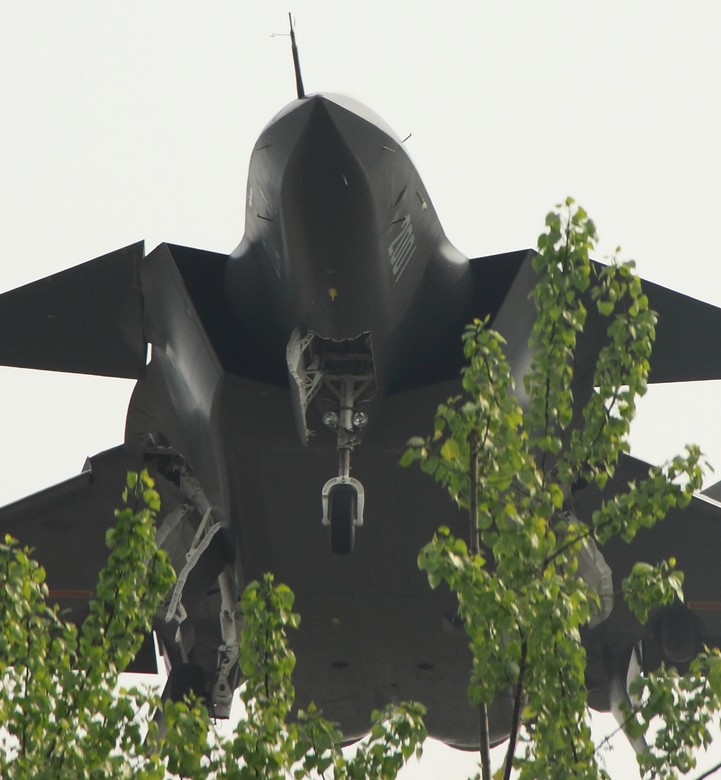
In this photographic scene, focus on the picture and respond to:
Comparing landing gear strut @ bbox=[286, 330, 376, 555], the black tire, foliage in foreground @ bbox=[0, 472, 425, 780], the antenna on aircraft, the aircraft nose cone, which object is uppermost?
the antenna on aircraft

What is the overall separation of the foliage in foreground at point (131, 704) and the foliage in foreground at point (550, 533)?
2.76ft

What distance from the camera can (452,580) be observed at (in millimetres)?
10055

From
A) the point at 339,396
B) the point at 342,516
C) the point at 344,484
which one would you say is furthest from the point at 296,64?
the point at 342,516

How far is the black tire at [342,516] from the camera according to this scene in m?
16.8

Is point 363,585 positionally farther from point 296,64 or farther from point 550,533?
point 550,533

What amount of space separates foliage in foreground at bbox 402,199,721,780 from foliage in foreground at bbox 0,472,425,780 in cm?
84

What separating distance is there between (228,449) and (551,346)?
685cm

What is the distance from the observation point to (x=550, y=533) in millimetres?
10648

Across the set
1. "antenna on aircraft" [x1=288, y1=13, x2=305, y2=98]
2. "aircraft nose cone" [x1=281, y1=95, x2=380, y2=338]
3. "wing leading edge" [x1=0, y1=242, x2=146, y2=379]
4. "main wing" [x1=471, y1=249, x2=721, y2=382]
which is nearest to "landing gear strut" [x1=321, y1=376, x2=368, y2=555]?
"aircraft nose cone" [x1=281, y1=95, x2=380, y2=338]

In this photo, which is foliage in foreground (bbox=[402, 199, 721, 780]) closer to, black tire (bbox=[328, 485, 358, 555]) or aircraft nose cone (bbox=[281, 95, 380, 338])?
aircraft nose cone (bbox=[281, 95, 380, 338])

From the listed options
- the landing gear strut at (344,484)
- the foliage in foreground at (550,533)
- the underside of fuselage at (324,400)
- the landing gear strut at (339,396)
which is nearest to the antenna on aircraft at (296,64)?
the underside of fuselage at (324,400)

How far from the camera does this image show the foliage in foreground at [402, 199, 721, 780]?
10.0 metres

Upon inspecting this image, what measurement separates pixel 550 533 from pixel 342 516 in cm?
636

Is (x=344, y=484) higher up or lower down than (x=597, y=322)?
lower down
